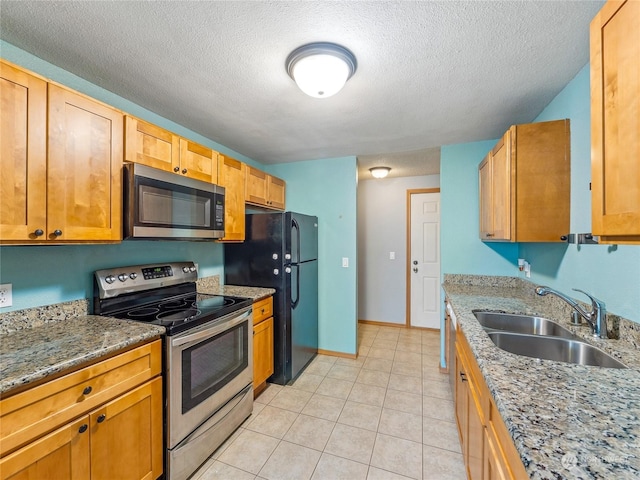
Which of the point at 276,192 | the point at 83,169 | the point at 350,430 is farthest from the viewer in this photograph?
the point at 276,192

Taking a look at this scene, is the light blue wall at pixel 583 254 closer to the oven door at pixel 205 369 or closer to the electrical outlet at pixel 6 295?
the oven door at pixel 205 369

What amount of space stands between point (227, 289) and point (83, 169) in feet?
4.95

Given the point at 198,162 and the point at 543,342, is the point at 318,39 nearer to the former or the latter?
the point at 198,162

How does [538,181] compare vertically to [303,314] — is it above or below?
above

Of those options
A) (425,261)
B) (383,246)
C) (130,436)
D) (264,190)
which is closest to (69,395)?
(130,436)

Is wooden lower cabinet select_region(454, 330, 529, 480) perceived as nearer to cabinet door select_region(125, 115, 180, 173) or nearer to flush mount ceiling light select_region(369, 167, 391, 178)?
cabinet door select_region(125, 115, 180, 173)

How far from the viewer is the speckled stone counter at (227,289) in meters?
2.43

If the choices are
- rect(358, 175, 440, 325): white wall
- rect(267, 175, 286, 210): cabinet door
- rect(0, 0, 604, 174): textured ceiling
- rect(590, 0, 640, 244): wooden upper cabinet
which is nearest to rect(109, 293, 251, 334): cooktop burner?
rect(267, 175, 286, 210): cabinet door

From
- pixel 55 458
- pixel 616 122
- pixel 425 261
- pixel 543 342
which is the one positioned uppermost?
pixel 616 122

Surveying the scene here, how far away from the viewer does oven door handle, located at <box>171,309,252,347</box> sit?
1.50 meters

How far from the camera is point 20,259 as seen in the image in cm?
142

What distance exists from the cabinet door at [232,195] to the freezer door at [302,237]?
0.46 metres

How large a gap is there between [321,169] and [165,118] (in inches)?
66.3

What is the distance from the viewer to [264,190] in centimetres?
295
